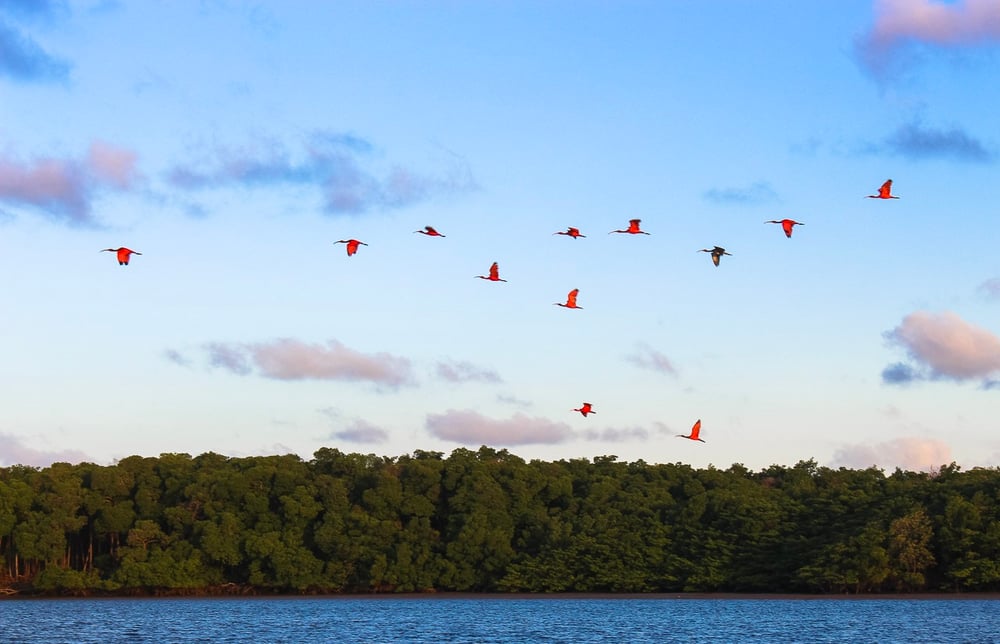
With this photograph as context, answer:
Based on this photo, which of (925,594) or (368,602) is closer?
(925,594)

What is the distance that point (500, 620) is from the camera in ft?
333

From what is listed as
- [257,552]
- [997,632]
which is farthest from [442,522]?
[997,632]

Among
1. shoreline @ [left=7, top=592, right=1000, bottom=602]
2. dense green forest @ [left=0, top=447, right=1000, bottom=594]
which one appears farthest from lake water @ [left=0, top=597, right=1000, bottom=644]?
dense green forest @ [left=0, top=447, right=1000, bottom=594]

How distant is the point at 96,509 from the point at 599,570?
48458 millimetres

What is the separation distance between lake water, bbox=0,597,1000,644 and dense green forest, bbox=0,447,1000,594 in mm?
2463

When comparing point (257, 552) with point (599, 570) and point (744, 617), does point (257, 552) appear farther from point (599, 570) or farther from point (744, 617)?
point (744, 617)

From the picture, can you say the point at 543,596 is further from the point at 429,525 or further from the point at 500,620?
the point at 500,620

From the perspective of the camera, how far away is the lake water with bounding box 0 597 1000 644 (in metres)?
82.6

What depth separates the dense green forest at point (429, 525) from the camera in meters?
124

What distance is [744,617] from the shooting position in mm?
101188

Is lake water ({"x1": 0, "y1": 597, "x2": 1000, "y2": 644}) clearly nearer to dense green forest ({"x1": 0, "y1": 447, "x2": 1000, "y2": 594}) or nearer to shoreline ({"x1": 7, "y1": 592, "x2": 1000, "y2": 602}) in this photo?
shoreline ({"x1": 7, "y1": 592, "x2": 1000, "y2": 602})

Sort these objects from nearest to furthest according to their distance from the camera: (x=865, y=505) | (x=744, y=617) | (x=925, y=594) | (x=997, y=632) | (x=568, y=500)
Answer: (x=997, y=632), (x=744, y=617), (x=925, y=594), (x=865, y=505), (x=568, y=500)

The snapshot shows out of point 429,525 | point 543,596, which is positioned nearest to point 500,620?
point 543,596

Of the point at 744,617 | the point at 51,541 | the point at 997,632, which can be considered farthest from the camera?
the point at 51,541
